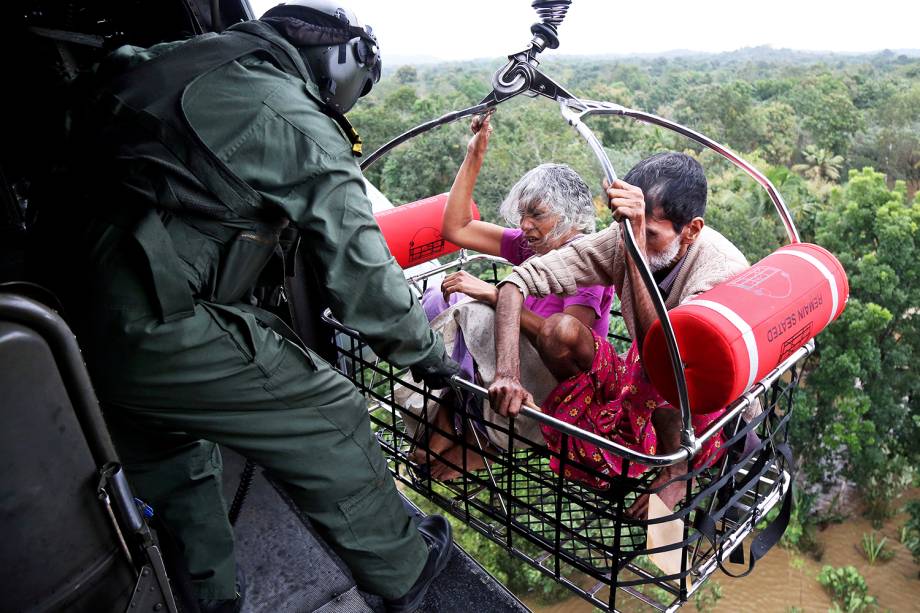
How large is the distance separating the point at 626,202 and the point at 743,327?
359mm

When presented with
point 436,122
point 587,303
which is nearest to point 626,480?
point 587,303

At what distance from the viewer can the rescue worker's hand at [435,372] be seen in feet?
5.57

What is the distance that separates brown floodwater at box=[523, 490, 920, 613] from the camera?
19844 mm

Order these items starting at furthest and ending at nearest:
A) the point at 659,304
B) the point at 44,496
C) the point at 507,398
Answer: the point at 507,398
the point at 659,304
the point at 44,496

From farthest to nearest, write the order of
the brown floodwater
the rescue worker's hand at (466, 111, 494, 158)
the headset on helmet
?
1. the brown floodwater
2. the rescue worker's hand at (466, 111, 494, 158)
3. the headset on helmet

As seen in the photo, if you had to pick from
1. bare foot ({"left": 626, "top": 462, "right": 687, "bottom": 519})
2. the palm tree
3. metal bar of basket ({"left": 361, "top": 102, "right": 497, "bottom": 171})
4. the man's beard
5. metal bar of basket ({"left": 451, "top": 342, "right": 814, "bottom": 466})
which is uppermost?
metal bar of basket ({"left": 361, "top": 102, "right": 497, "bottom": 171})

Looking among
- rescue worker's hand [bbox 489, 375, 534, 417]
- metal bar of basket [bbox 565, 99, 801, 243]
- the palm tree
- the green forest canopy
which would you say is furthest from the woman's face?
the palm tree

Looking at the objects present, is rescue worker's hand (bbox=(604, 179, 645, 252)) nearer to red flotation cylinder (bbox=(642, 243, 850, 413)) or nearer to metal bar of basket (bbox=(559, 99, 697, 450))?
metal bar of basket (bbox=(559, 99, 697, 450))

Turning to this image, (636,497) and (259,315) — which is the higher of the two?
(259,315)

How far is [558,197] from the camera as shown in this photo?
7.90 ft

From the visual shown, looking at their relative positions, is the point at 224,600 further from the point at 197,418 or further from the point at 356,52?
the point at 356,52

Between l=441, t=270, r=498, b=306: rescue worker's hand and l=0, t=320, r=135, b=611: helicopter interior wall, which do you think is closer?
l=0, t=320, r=135, b=611: helicopter interior wall

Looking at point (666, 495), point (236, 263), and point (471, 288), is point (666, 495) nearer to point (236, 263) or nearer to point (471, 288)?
point (471, 288)

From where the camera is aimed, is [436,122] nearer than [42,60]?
Yes
